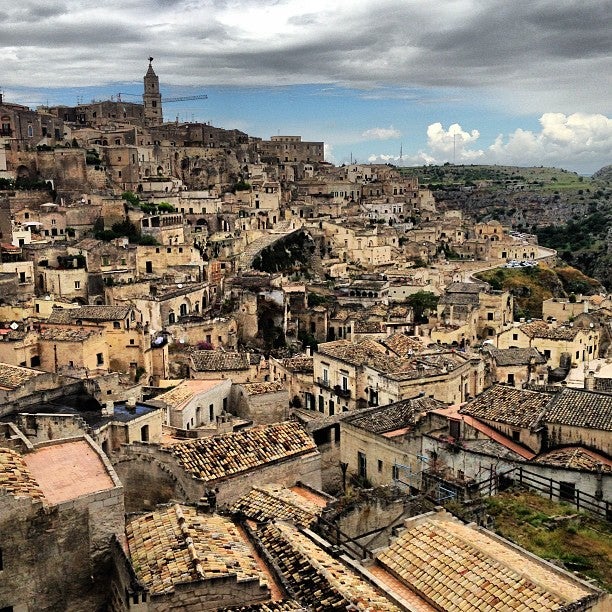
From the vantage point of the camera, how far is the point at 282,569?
42.1 feet

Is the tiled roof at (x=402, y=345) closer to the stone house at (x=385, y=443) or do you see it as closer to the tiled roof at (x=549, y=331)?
the tiled roof at (x=549, y=331)

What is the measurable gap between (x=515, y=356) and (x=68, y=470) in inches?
1172

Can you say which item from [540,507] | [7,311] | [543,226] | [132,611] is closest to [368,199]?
[543,226]

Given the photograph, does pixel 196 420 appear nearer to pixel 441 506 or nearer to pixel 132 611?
pixel 441 506

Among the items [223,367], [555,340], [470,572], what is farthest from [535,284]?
[470,572]

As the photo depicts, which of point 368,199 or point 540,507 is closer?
point 540,507

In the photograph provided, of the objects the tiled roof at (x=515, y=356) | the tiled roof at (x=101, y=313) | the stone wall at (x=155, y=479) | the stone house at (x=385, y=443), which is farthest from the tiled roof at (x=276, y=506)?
the tiled roof at (x=515, y=356)

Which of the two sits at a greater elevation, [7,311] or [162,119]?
[162,119]

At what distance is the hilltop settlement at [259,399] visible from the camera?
460 inches

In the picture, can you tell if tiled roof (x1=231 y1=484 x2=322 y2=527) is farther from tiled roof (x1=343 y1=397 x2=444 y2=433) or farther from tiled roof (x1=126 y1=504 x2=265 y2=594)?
tiled roof (x1=343 y1=397 x2=444 y2=433)

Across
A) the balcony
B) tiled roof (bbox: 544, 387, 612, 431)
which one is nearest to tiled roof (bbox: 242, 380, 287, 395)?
the balcony

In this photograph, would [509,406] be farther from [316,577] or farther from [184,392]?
[316,577]

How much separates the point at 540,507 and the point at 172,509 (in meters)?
8.34

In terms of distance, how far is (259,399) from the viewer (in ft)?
90.8
